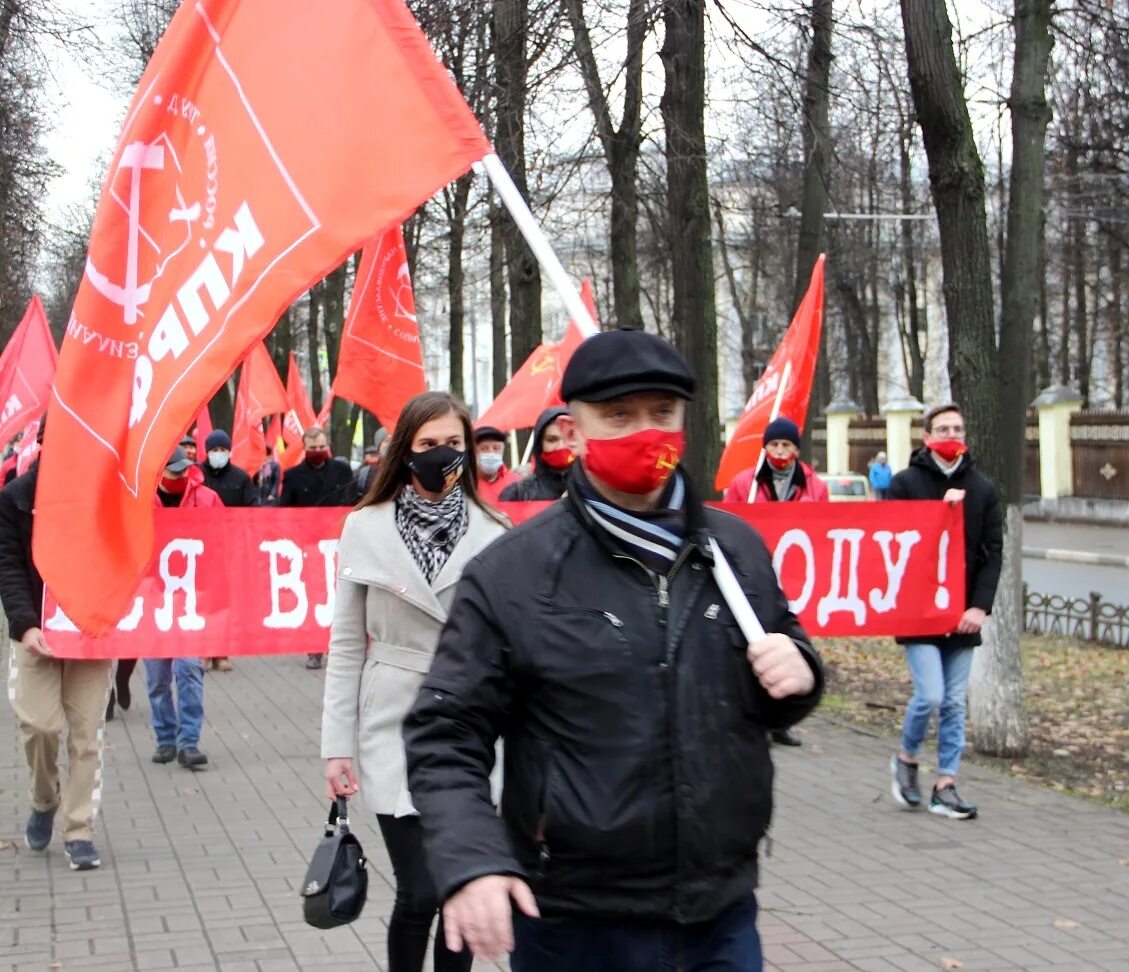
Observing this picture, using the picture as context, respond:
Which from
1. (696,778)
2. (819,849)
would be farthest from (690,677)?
(819,849)

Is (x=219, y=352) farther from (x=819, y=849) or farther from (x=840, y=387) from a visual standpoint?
(x=840, y=387)

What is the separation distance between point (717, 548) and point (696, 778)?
16.3 inches

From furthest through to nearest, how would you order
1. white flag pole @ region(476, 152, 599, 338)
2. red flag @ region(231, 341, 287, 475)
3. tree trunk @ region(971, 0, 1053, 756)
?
red flag @ region(231, 341, 287, 475) < tree trunk @ region(971, 0, 1053, 756) < white flag pole @ region(476, 152, 599, 338)

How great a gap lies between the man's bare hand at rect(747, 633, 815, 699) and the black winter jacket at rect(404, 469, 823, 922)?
8 cm

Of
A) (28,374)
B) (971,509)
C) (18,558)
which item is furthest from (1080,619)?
(18,558)

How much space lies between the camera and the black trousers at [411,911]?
172 inches

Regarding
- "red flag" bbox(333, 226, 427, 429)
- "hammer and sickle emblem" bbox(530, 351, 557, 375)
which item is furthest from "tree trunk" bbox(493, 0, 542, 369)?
"hammer and sickle emblem" bbox(530, 351, 557, 375)

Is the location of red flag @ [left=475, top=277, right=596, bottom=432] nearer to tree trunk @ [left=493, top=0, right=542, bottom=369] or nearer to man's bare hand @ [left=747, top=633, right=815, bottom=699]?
tree trunk @ [left=493, top=0, right=542, bottom=369]

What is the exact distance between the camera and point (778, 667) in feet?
9.21

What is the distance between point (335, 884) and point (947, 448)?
15.5ft

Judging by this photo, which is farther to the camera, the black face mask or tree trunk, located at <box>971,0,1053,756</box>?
tree trunk, located at <box>971,0,1053,756</box>

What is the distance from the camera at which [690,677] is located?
2838mm

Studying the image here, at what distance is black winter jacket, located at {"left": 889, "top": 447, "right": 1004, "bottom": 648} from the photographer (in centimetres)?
815

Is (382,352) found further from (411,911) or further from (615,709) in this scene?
(615,709)
